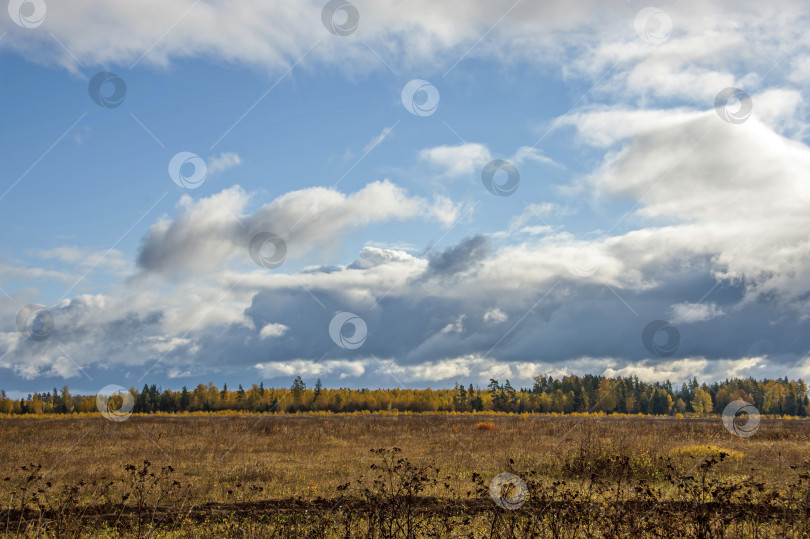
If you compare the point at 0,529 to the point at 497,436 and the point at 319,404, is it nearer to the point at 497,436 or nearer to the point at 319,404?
the point at 497,436

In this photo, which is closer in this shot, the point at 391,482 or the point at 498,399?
the point at 391,482

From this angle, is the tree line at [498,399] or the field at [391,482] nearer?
the field at [391,482]

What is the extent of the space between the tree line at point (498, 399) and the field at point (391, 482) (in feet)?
358

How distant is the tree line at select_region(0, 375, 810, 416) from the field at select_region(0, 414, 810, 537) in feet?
358

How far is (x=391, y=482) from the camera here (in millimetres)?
11570

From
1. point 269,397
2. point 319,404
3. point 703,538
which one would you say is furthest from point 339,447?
point 269,397

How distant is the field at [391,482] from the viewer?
9.20 meters

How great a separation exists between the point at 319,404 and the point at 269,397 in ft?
57.0

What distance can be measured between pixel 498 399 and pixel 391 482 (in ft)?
483

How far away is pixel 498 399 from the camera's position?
153500mm

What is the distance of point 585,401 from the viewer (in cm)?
14362

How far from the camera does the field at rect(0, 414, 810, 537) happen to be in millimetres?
9195

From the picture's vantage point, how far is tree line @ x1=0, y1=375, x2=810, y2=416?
14000cm

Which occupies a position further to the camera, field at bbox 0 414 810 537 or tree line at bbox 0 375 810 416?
tree line at bbox 0 375 810 416
